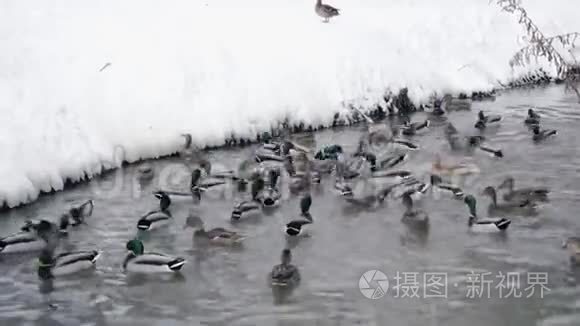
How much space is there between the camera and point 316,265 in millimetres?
10984

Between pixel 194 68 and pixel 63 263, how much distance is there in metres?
7.62

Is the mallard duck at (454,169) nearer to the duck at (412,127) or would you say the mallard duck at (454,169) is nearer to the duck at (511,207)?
the duck at (511,207)

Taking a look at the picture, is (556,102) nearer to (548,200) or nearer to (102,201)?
(548,200)

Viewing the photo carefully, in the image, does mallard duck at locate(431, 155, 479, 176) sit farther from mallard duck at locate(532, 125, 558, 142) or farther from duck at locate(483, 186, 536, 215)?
mallard duck at locate(532, 125, 558, 142)

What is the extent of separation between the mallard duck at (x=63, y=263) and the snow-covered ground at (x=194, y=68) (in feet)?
7.84

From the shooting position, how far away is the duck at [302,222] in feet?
39.0

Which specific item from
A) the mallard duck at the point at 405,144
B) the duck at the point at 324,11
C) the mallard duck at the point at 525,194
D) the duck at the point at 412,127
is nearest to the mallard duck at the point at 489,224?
the mallard duck at the point at 525,194

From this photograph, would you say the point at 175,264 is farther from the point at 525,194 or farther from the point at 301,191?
the point at 525,194

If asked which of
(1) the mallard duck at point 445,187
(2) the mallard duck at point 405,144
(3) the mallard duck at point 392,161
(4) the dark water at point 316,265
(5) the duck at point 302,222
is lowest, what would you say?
(4) the dark water at point 316,265

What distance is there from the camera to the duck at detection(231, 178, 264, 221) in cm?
1259

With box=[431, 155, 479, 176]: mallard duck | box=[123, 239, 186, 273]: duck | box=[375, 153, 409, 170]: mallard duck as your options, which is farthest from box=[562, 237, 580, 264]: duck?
box=[123, 239, 186, 273]: duck

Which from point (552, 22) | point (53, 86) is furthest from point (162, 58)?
point (552, 22)

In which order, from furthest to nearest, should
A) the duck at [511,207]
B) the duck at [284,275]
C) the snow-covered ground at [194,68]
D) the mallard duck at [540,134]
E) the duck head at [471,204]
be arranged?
1. the mallard duck at [540,134]
2. the snow-covered ground at [194,68]
3. the duck at [511,207]
4. the duck head at [471,204]
5. the duck at [284,275]

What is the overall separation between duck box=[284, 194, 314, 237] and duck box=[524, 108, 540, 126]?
20.5 ft
